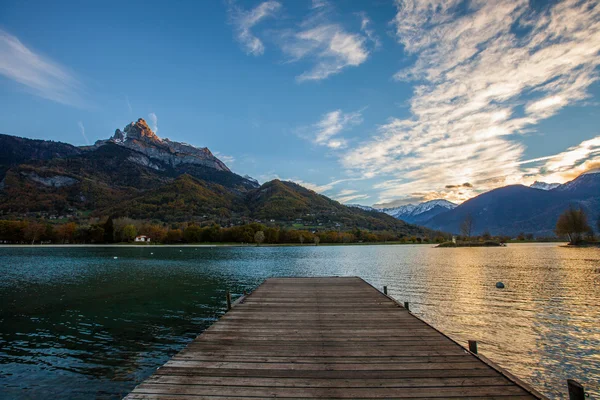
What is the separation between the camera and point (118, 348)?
13859mm

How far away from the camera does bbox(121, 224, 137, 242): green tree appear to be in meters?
157

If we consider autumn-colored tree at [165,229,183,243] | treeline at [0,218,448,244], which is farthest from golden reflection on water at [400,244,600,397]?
autumn-colored tree at [165,229,183,243]

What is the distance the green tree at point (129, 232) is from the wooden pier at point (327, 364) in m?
166

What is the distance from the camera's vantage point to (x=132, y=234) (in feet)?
522

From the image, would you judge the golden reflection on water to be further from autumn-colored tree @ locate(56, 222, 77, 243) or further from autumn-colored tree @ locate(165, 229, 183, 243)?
autumn-colored tree @ locate(56, 222, 77, 243)

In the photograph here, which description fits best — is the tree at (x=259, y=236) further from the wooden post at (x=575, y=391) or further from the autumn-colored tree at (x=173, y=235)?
the wooden post at (x=575, y=391)

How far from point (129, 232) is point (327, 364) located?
17364cm

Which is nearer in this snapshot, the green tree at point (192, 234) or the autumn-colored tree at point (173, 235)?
the green tree at point (192, 234)

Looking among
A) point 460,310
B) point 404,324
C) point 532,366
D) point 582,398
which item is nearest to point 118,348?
point 404,324

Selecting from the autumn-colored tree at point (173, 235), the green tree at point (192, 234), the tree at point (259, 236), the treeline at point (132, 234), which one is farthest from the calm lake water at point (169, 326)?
the autumn-colored tree at point (173, 235)

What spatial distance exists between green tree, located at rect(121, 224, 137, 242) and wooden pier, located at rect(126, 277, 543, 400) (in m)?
166

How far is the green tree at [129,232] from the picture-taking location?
516 ft

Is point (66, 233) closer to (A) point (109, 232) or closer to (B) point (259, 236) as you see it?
(A) point (109, 232)

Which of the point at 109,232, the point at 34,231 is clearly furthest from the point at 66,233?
the point at 109,232
